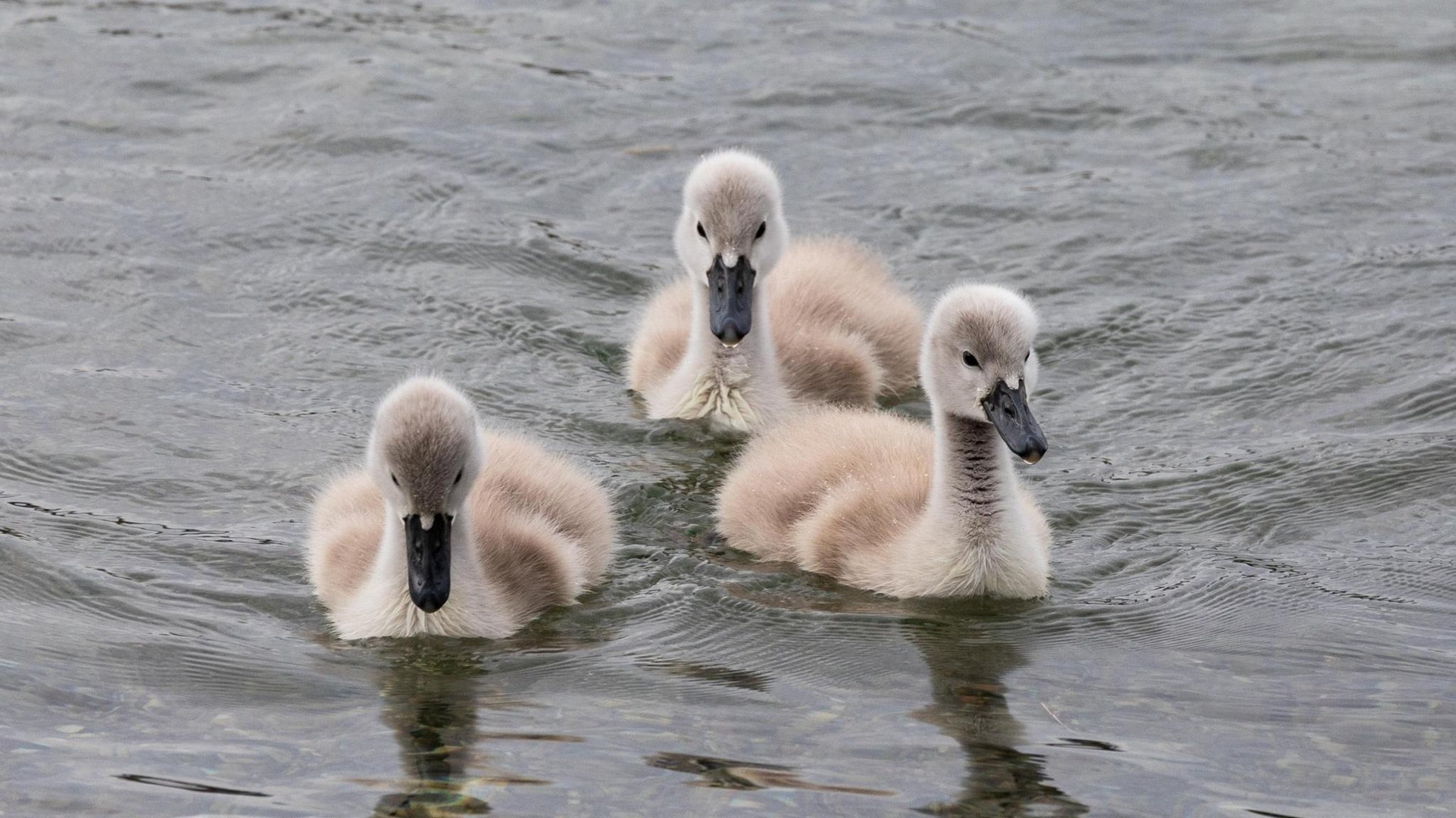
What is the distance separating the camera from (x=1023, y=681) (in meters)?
6.11

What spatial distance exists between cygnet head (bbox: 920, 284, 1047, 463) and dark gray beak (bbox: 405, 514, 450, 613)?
1693 mm

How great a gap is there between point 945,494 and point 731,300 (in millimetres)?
1658

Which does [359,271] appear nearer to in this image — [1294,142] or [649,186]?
[649,186]

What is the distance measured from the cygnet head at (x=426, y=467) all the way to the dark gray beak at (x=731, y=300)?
6.46 feet

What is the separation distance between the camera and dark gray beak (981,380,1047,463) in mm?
6371

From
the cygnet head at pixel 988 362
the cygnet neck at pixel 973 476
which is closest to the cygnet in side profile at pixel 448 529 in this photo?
the cygnet neck at pixel 973 476

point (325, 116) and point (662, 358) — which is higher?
point (325, 116)

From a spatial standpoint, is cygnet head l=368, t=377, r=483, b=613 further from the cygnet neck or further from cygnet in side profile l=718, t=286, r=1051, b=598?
the cygnet neck

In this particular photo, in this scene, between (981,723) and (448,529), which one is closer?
(981,723)

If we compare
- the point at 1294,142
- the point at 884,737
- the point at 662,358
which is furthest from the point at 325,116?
the point at 884,737

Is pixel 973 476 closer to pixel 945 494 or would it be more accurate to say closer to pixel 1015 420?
pixel 945 494

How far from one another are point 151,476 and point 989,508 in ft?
10.2

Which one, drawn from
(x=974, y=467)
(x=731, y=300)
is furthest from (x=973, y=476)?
(x=731, y=300)

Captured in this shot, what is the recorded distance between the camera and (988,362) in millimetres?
6551
